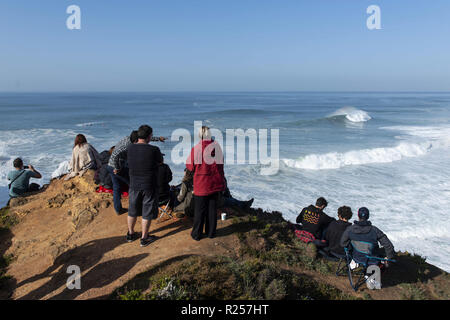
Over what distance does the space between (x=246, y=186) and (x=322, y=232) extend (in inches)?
333

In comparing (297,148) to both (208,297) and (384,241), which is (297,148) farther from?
(208,297)

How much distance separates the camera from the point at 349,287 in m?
4.76

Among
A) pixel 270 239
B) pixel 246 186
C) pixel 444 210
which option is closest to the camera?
pixel 270 239

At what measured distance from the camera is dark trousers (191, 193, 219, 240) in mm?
4680

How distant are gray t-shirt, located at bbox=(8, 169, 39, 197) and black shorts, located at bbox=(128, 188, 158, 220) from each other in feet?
16.1

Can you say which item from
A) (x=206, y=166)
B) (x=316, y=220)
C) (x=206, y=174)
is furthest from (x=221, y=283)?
(x=316, y=220)

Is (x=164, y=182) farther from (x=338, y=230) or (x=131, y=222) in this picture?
(x=338, y=230)

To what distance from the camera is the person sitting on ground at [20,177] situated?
25.6ft

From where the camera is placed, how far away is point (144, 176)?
442 centimetres

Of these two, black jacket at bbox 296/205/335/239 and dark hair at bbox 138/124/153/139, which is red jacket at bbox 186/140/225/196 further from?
black jacket at bbox 296/205/335/239

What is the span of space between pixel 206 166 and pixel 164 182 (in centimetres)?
159

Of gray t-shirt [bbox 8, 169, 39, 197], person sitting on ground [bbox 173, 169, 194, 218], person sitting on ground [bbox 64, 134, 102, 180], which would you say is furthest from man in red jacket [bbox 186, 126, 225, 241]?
gray t-shirt [bbox 8, 169, 39, 197]

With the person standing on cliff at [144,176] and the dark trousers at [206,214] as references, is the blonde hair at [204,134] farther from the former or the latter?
the dark trousers at [206,214]
